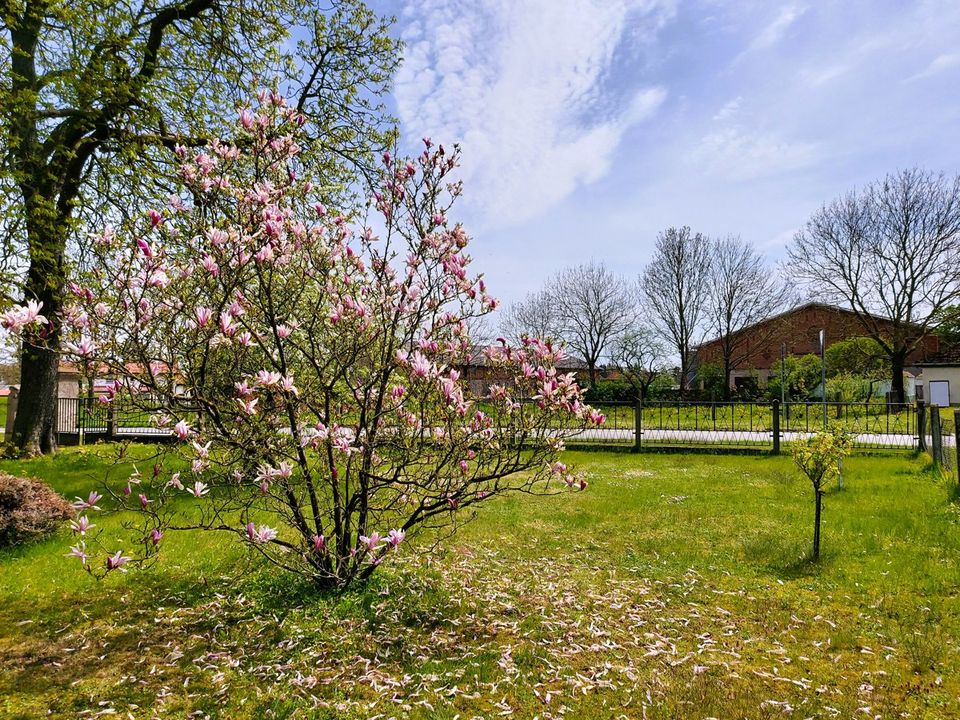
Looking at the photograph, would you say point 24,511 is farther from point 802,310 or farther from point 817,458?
point 802,310

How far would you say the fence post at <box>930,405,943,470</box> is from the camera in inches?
427

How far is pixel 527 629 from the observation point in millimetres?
4742

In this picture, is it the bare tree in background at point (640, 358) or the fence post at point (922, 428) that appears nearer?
the fence post at point (922, 428)

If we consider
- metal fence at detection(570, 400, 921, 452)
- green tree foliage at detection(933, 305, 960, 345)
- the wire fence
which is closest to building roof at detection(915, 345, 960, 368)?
green tree foliage at detection(933, 305, 960, 345)

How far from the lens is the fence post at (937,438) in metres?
10.8

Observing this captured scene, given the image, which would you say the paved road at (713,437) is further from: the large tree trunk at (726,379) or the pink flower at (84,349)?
the large tree trunk at (726,379)

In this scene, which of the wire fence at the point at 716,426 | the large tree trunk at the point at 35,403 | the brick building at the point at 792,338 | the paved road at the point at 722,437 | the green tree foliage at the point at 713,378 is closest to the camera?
the large tree trunk at the point at 35,403

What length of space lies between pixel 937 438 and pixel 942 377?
104 feet

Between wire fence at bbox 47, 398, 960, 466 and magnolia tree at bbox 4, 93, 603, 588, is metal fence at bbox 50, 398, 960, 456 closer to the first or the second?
wire fence at bbox 47, 398, 960, 466

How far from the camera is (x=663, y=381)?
115 ft

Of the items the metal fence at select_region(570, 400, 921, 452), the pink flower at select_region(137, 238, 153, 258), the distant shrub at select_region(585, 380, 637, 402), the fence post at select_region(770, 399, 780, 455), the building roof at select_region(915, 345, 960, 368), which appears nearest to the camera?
the pink flower at select_region(137, 238, 153, 258)

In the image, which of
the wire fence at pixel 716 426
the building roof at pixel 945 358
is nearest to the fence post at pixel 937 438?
the wire fence at pixel 716 426

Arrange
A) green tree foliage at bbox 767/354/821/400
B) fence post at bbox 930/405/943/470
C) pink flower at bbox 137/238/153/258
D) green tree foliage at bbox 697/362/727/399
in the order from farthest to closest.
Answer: green tree foliage at bbox 697/362/727/399, green tree foliage at bbox 767/354/821/400, fence post at bbox 930/405/943/470, pink flower at bbox 137/238/153/258

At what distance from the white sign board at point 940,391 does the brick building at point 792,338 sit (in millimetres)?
3178
